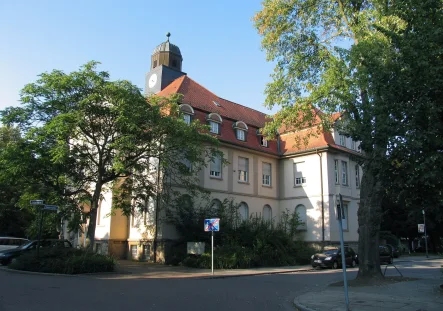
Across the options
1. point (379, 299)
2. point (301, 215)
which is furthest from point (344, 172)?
point (379, 299)

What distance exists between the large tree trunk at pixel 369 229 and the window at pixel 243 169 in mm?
17058

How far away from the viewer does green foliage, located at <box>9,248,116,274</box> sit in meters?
17.7

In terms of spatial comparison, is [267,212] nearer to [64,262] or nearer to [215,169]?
[215,169]

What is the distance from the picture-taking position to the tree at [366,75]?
31.7 feet

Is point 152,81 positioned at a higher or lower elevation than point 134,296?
higher

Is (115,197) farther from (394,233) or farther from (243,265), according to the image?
(394,233)

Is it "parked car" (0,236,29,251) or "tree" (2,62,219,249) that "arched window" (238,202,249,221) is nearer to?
"tree" (2,62,219,249)

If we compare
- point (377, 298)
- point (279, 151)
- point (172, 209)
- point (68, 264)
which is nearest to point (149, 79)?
point (279, 151)

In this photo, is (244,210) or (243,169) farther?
(243,169)

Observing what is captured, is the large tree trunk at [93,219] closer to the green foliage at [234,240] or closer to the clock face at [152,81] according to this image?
the green foliage at [234,240]

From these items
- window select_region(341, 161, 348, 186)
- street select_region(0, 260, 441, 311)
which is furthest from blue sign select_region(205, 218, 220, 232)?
window select_region(341, 161, 348, 186)

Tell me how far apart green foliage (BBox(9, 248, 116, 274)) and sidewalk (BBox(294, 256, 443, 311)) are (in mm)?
10209

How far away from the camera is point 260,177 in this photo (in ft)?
114

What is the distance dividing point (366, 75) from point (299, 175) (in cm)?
2253
